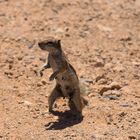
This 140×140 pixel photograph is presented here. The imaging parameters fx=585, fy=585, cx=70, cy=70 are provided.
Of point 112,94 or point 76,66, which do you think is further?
point 76,66

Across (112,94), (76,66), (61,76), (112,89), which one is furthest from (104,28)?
(61,76)

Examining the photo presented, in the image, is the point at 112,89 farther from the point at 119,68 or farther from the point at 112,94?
the point at 119,68

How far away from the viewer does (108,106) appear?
8.76m

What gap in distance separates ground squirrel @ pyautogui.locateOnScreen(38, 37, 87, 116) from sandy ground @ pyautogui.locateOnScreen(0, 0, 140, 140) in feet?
0.73

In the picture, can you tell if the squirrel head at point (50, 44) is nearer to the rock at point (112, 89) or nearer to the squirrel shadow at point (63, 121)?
the squirrel shadow at point (63, 121)

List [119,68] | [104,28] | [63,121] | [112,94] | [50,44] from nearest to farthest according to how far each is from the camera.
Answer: [50,44], [63,121], [112,94], [119,68], [104,28]

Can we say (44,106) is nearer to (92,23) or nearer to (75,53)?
(75,53)

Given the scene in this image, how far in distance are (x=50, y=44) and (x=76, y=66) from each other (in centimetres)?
208


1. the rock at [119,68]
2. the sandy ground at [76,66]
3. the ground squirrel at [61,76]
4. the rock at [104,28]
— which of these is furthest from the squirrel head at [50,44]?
the rock at [104,28]

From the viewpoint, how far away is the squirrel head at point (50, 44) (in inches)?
324

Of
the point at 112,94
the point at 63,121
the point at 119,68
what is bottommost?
the point at 63,121

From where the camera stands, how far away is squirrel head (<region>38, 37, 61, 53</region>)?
8227 mm

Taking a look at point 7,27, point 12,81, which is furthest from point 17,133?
point 7,27

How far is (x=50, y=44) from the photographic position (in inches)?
326
